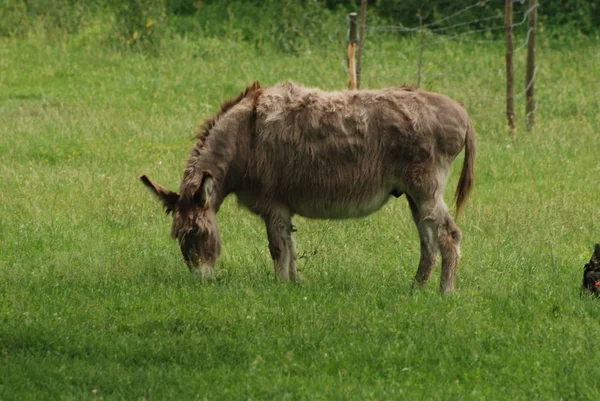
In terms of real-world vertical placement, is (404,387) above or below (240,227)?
above

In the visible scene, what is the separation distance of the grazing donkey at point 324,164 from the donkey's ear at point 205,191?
0.01 metres

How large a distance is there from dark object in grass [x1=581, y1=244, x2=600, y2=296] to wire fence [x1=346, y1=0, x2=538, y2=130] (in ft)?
24.8

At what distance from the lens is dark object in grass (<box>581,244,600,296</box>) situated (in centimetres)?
796

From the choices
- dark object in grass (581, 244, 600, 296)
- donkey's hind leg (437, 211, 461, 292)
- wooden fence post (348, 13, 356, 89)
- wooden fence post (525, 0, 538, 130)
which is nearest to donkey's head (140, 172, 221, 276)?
donkey's hind leg (437, 211, 461, 292)

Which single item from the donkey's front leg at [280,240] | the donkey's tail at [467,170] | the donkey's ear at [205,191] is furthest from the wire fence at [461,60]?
the donkey's ear at [205,191]

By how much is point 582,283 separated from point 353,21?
847cm

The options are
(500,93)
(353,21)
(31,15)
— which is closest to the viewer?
(353,21)

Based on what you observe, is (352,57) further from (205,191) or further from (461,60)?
(205,191)

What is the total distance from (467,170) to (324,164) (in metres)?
1.22

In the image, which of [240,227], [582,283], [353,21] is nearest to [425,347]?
[582,283]

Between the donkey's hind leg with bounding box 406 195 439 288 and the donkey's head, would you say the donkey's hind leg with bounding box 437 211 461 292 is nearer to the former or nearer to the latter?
the donkey's hind leg with bounding box 406 195 439 288

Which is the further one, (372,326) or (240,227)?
(240,227)

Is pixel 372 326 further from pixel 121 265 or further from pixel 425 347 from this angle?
pixel 121 265

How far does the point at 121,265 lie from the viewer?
927 centimetres
